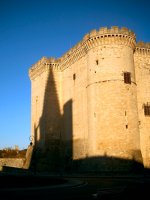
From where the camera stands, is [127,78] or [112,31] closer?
[127,78]

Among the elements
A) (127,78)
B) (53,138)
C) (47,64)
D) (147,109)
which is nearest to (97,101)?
(127,78)

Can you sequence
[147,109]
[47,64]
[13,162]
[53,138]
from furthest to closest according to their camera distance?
[13,162] < [47,64] < [53,138] < [147,109]

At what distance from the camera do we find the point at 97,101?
26859 mm

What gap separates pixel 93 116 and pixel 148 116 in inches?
236

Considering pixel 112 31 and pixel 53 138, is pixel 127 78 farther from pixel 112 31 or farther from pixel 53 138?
pixel 53 138

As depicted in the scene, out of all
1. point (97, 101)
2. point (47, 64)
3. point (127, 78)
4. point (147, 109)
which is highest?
point (47, 64)

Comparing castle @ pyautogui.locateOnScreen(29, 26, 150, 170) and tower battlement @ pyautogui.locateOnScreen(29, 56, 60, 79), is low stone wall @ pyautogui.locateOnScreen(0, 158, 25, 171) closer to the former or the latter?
castle @ pyautogui.locateOnScreen(29, 26, 150, 170)

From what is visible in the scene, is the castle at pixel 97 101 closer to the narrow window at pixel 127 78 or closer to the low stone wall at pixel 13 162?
the narrow window at pixel 127 78

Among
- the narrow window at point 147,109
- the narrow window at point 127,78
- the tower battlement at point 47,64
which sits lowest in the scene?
the narrow window at point 147,109

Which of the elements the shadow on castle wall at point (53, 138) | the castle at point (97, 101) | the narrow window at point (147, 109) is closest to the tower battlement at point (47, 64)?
the castle at point (97, 101)

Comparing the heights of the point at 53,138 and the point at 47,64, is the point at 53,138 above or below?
below

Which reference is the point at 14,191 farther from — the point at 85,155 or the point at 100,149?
the point at 85,155

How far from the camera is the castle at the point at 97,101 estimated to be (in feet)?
84.7

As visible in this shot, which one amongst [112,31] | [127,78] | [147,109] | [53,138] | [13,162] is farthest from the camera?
[13,162]
